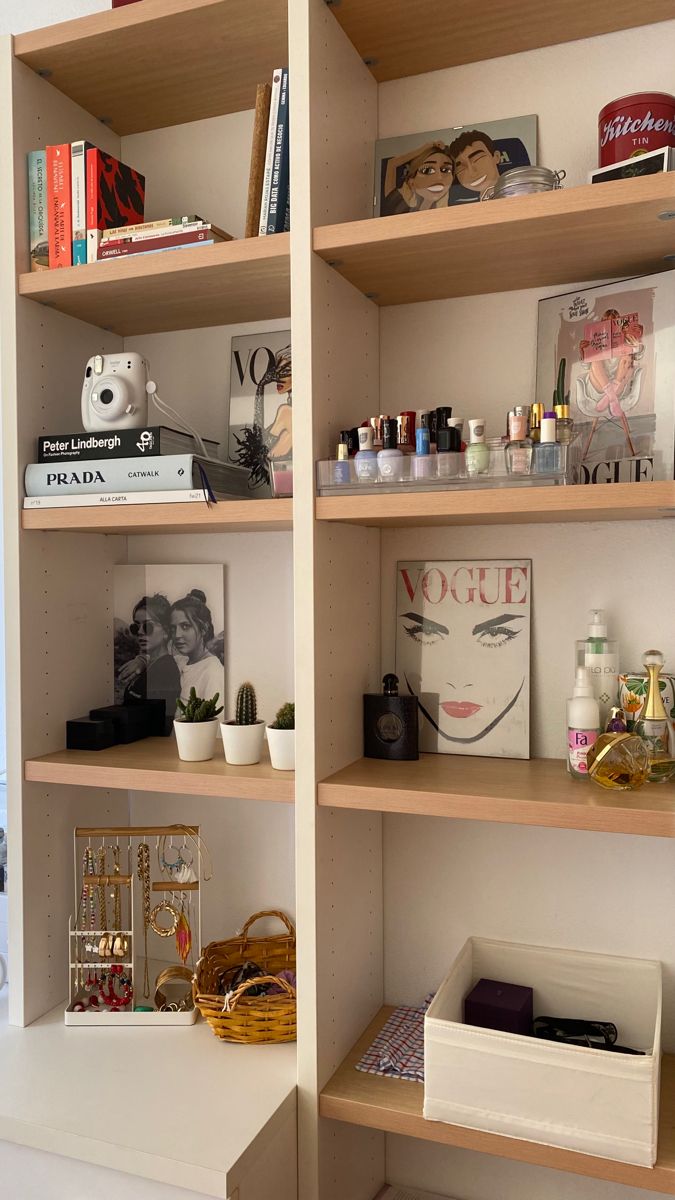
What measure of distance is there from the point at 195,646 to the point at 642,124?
1.06 meters

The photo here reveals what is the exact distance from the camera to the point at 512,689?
1.40 meters

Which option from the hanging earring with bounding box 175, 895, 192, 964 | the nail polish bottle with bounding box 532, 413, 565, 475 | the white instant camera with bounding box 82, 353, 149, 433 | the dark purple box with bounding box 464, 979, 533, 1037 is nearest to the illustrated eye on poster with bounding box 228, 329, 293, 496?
the white instant camera with bounding box 82, 353, 149, 433

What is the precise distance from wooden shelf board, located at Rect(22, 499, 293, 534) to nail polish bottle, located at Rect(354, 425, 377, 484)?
109mm

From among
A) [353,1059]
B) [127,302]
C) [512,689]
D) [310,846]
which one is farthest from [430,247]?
[353,1059]

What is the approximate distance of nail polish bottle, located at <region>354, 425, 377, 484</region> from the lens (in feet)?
3.99

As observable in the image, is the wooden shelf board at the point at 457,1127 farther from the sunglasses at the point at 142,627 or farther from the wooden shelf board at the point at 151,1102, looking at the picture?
the sunglasses at the point at 142,627

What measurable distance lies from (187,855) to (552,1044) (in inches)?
29.5

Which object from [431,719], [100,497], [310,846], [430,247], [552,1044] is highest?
[430,247]

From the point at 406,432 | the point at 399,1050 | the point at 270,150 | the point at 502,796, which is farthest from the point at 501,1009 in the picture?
the point at 270,150

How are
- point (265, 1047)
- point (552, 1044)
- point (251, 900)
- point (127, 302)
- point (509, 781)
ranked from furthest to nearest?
point (251, 900), point (127, 302), point (265, 1047), point (509, 781), point (552, 1044)

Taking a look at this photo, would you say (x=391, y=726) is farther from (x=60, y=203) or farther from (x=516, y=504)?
(x=60, y=203)

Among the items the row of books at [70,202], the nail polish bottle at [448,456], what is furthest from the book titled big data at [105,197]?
the nail polish bottle at [448,456]

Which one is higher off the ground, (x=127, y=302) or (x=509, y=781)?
(x=127, y=302)

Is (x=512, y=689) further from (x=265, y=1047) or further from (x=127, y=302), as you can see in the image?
(x=127, y=302)
